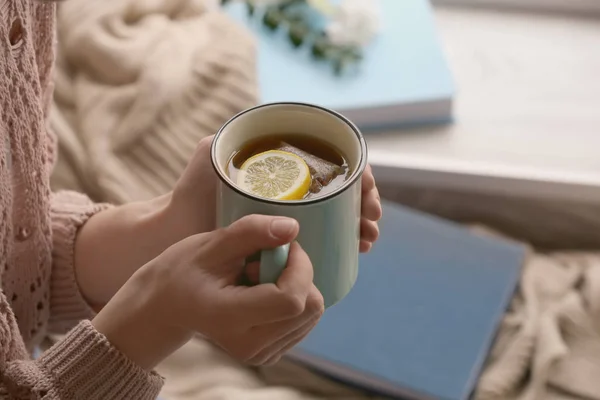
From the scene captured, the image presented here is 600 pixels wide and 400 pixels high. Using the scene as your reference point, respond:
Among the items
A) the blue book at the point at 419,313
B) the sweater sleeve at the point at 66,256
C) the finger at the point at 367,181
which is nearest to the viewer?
the finger at the point at 367,181

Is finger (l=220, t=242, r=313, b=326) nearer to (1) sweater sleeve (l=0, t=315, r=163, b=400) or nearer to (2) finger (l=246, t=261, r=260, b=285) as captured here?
(2) finger (l=246, t=261, r=260, b=285)

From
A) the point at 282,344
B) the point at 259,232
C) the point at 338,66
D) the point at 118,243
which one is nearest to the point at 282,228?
the point at 259,232

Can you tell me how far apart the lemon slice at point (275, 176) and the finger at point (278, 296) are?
0.04 meters

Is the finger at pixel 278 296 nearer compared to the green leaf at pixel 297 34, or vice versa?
the finger at pixel 278 296

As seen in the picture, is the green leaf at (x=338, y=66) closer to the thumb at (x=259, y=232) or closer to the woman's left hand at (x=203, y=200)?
the woman's left hand at (x=203, y=200)

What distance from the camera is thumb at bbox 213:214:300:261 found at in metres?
0.50

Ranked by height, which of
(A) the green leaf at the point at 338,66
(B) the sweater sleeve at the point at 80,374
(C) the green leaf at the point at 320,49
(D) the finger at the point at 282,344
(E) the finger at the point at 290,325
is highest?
(E) the finger at the point at 290,325

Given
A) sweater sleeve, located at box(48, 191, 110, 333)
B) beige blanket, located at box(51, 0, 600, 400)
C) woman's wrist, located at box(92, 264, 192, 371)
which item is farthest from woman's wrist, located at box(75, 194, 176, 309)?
beige blanket, located at box(51, 0, 600, 400)

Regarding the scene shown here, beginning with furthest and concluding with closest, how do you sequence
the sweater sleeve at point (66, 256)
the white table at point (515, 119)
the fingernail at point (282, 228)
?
the white table at point (515, 119) → the sweater sleeve at point (66, 256) → the fingernail at point (282, 228)

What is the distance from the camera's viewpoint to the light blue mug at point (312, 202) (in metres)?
0.52

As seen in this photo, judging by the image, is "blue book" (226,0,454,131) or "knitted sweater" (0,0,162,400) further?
"blue book" (226,0,454,131)

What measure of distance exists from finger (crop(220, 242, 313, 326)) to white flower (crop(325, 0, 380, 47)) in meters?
0.75

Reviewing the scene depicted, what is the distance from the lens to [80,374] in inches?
23.5

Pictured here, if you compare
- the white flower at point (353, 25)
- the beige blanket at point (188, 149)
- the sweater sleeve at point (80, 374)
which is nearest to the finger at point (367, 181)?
the sweater sleeve at point (80, 374)
